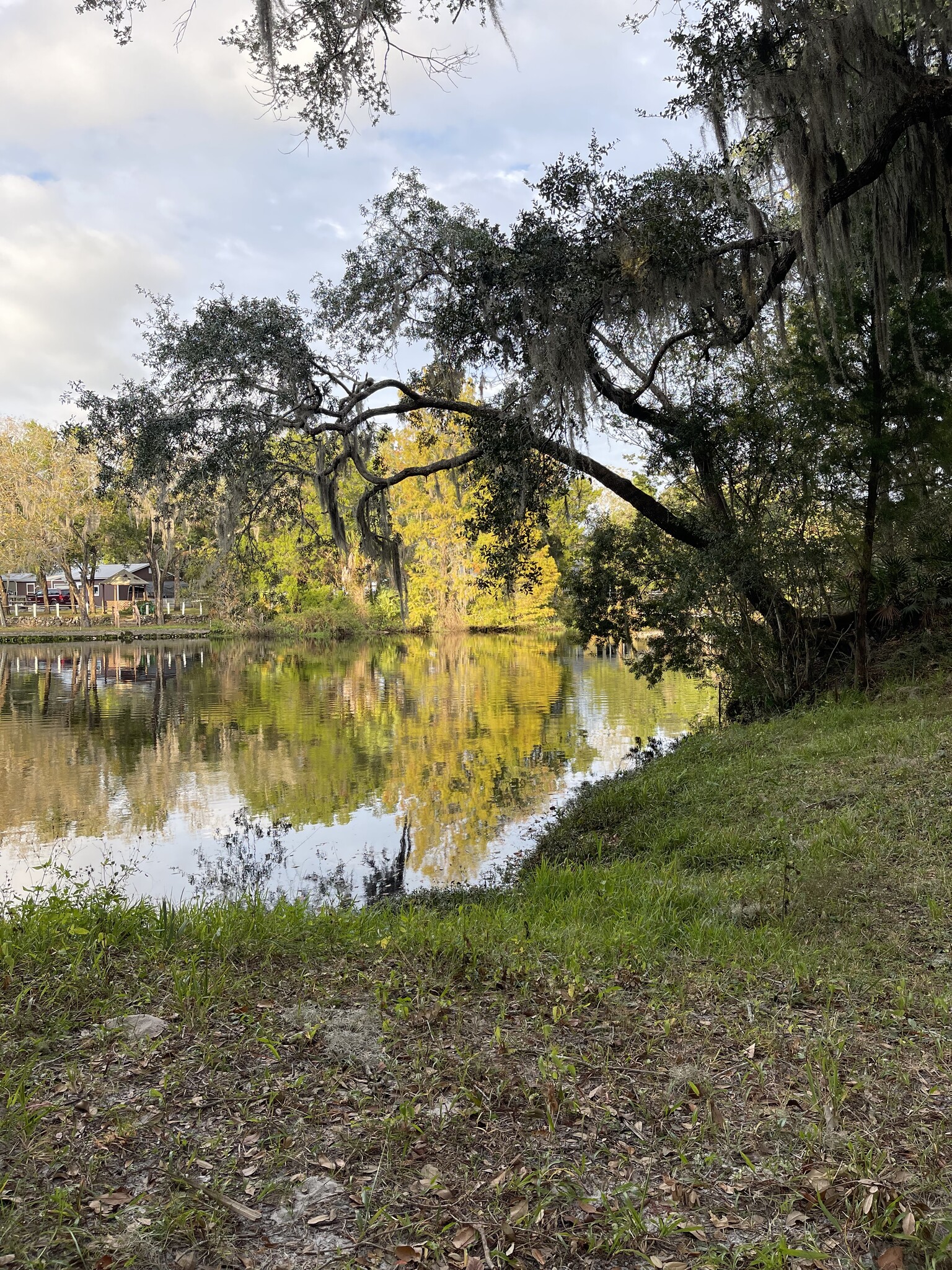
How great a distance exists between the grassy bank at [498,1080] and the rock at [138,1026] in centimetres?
4

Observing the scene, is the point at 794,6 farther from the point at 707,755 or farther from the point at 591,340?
the point at 707,755

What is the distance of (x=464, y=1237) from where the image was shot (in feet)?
7.94

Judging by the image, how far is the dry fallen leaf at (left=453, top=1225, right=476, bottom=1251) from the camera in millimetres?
2395

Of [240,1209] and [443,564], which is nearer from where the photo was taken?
[240,1209]

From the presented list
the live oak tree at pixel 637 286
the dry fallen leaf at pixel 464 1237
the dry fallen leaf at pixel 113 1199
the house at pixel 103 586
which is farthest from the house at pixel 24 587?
the dry fallen leaf at pixel 464 1237

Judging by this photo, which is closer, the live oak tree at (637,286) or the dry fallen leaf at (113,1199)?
the dry fallen leaf at (113,1199)

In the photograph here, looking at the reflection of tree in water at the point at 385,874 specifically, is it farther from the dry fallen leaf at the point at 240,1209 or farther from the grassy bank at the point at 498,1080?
the dry fallen leaf at the point at 240,1209

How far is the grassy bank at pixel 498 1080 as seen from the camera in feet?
7.96

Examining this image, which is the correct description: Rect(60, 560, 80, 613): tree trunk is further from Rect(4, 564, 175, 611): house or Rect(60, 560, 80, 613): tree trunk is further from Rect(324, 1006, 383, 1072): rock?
Rect(324, 1006, 383, 1072): rock

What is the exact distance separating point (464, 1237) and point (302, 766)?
454 inches

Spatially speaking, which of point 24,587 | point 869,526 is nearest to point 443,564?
point 869,526

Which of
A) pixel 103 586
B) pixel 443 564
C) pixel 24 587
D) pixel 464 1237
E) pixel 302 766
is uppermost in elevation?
pixel 24 587

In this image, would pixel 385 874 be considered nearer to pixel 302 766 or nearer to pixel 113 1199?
pixel 302 766

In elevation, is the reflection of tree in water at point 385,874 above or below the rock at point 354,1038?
below
